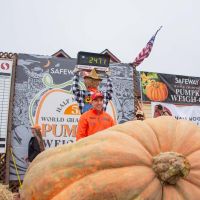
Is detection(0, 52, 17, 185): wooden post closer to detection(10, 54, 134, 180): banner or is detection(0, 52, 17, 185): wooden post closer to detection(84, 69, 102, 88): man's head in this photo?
detection(10, 54, 134, 180): banner

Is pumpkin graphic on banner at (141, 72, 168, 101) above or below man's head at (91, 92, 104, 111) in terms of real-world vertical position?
above

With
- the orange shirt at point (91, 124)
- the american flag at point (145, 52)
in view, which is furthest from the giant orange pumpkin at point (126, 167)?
the american flag at point (145, 52)

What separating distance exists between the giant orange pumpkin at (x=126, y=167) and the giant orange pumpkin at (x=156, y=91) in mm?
7868

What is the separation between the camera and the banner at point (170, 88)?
9680mm

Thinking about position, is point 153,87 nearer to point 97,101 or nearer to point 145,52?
point 145,52

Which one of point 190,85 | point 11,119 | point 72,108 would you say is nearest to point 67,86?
point 72,108

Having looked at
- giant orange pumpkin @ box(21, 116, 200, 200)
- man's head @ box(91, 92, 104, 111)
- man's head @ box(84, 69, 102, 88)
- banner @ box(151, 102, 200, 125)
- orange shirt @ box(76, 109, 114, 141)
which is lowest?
giant orange pumpkin @ box(21, 116, 200, 200)

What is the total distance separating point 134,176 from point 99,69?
7136 mm

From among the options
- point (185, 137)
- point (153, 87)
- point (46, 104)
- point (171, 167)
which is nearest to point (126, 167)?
point (171, 167)

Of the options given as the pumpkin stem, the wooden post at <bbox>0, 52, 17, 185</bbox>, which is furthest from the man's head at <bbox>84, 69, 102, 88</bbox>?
the pumpkin stem

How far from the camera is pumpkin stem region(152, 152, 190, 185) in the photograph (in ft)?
4.92

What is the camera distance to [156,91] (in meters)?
9.81

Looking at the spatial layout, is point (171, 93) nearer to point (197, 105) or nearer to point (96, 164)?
point (197, 105)

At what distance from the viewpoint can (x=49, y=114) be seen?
8203 mm
